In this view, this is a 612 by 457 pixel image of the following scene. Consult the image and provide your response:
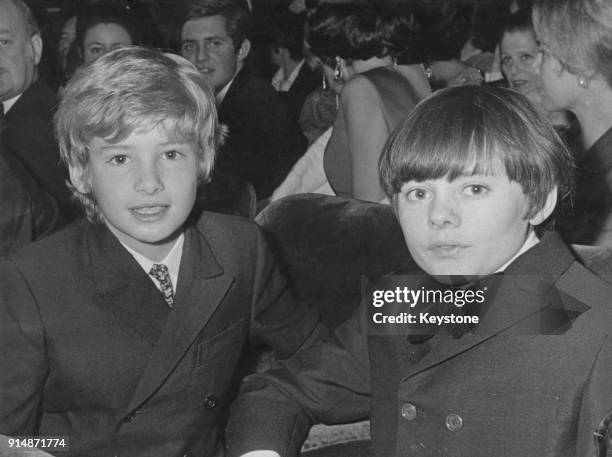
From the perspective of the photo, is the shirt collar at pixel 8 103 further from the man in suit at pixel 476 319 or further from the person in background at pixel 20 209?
the man in suit at pixel 476 319

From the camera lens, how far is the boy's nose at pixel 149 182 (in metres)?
1.23

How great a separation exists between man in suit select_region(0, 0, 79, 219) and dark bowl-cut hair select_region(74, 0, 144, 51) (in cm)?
34

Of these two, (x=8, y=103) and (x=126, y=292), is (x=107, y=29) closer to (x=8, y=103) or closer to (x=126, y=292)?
(x=8, y=103)

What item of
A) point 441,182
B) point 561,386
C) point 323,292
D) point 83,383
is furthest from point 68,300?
point 561,386

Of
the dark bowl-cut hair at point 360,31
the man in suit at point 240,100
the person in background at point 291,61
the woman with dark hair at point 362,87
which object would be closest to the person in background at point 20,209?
the man in suit at point 240,100

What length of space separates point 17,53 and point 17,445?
99cm

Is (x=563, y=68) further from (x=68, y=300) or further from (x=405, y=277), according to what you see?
(x=68, y=300)

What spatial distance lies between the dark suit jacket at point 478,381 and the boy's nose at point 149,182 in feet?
0.94

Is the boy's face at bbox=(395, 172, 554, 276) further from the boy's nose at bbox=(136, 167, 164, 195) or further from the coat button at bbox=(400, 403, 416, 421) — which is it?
the boy's nose at bbox=(136, 167, 164, 195)

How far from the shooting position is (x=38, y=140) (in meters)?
1.81

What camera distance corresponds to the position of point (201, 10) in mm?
2354

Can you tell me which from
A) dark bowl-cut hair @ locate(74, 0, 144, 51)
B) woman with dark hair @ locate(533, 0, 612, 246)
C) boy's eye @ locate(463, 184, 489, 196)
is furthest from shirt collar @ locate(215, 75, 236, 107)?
boy's eye @ locate(463, 184, 489, 196)

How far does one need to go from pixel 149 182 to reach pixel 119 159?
0.07 meters

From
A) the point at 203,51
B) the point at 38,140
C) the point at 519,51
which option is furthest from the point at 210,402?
the point at 519,51
